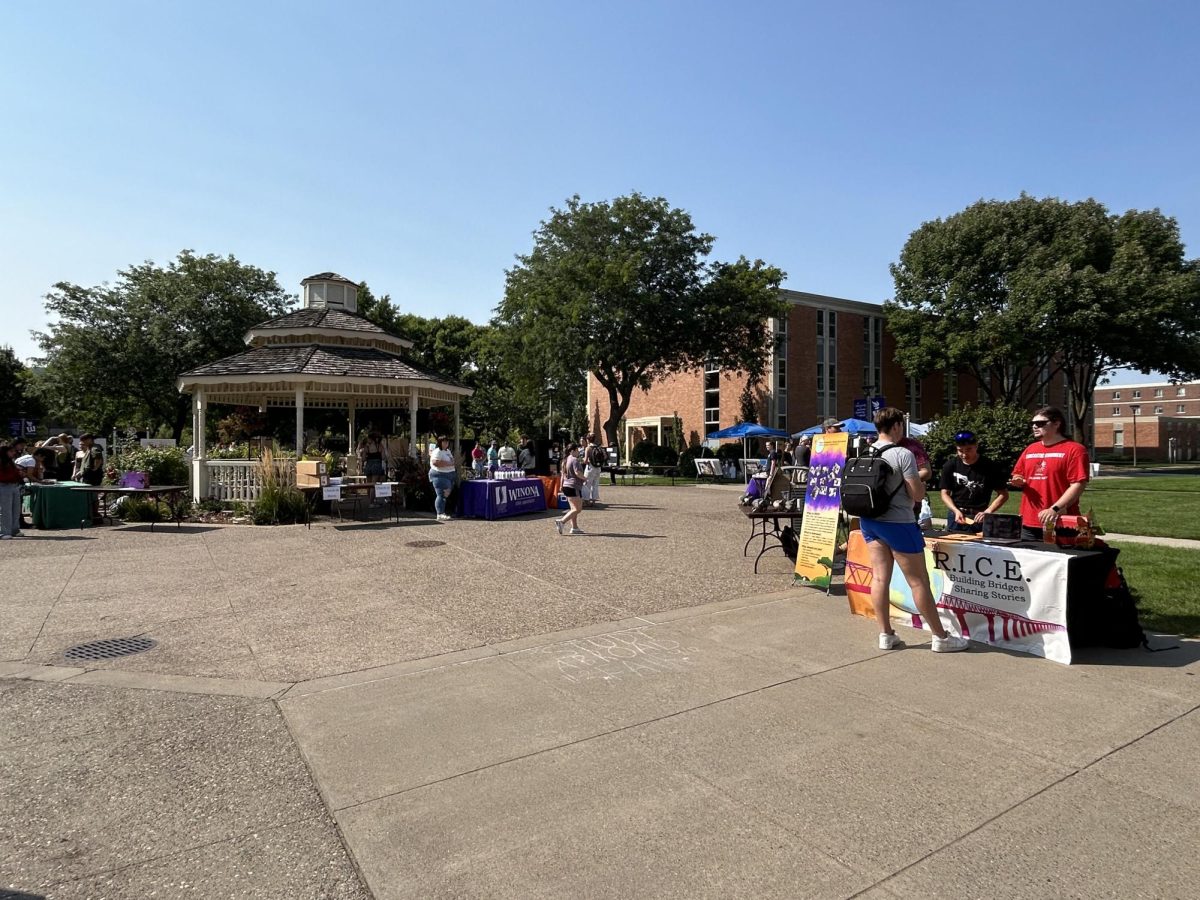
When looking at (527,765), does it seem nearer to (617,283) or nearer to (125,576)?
(125,576)

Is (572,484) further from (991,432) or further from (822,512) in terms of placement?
(991,432)

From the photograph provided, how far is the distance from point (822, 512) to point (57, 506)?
13531 millimetres

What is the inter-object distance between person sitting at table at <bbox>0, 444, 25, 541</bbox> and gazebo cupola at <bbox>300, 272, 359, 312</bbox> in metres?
10.4

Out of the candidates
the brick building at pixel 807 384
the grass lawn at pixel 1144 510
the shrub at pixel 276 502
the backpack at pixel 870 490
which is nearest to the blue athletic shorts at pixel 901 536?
the backpack at pixel 870 490

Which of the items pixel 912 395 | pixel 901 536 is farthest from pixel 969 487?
pixel 912 395

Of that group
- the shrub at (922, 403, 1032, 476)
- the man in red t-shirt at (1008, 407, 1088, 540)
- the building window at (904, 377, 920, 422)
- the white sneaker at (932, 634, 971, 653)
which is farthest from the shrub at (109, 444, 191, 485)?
the building window at (904, 377, 920, 422)

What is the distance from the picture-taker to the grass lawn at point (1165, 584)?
5.87 m

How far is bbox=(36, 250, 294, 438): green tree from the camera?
31.9 m

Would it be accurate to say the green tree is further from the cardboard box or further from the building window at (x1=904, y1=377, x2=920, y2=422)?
the building window at (x1=904, y1=377, x2=920, y2=422)

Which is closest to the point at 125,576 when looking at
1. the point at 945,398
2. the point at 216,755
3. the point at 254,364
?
the point at 216,755

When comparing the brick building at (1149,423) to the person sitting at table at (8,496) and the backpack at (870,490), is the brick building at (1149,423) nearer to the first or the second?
the backpack at (870,490)

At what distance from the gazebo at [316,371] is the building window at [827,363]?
28768 millimetres

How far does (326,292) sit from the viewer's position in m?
21.0

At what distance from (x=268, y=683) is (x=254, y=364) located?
44.2ft
